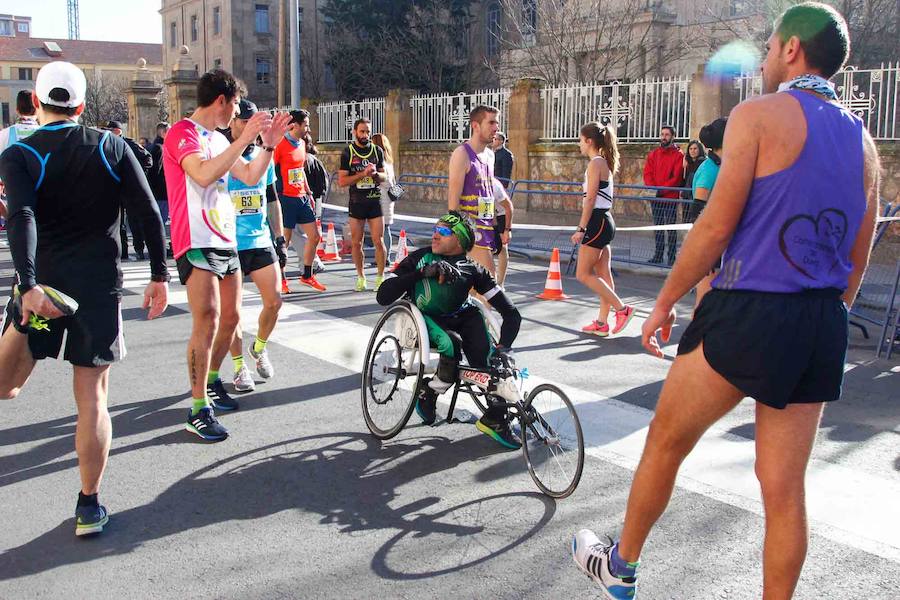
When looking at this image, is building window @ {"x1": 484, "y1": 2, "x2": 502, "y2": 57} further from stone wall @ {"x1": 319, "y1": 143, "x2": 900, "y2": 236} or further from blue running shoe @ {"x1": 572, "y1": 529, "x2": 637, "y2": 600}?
blue running shoe @ {"x1": 572, "y1": 529, "x2": 637, "y2": 600}

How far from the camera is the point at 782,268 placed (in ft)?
9.14

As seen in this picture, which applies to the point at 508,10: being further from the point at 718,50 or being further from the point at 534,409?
the point at 534,409

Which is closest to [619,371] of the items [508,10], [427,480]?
[427,480]

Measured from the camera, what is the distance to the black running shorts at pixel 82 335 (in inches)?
154

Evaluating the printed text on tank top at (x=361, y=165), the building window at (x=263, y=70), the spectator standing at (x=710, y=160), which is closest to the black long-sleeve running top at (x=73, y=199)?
the spectator standing at (x=710, y=160)

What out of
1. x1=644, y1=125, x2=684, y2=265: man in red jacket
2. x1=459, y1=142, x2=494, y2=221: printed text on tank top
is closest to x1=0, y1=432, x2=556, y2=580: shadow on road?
x1=459, y1=142, x2=494, y2=221: printed text on tank top

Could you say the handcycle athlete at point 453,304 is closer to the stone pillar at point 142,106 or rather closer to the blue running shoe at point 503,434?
the blue running shoe at point 503,434

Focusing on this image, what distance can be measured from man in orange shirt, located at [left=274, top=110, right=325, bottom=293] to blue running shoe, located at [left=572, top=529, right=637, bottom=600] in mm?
7538

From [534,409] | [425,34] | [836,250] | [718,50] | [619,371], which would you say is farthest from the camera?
[425,34]

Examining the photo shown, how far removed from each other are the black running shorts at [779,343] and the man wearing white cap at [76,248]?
2587mm

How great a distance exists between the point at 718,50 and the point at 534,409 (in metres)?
22.2

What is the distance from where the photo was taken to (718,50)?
24.5m

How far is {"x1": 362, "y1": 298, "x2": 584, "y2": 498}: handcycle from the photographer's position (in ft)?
14.6

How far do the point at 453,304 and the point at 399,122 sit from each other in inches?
739
